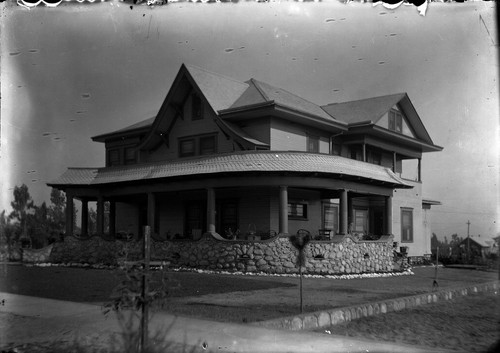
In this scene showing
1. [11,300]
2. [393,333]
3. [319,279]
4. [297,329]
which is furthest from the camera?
[319,279]

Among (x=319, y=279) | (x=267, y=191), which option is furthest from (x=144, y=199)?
(x=319, y=279)

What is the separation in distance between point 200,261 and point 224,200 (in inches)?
184

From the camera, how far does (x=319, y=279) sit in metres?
19.6

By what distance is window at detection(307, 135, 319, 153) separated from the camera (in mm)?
26516

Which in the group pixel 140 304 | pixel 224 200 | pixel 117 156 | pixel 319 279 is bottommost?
pixel 319 279

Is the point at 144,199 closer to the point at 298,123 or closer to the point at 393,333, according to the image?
the point at 298,123

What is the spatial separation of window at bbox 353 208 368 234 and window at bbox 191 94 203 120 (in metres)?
10.4

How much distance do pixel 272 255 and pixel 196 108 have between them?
376 inches

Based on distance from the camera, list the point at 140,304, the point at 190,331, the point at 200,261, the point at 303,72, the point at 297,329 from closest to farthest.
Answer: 1. the point at 140,304
2. the point at 190,331
3. the point at 297,329
4. the point at 303,72
5. the point at 200,261

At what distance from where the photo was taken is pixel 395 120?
31062 mm

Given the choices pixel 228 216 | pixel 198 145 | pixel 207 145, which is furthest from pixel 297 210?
pixel 198 145

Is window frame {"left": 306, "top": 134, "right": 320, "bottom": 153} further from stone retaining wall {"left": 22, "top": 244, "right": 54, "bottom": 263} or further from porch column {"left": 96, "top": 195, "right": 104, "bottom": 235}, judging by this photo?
stone retaining wall {"left": 22, "top": 244, "right": 54, "bottom": 263}

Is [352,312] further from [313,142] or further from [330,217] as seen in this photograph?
[330,217]

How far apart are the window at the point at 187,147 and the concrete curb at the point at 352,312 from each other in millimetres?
14743
